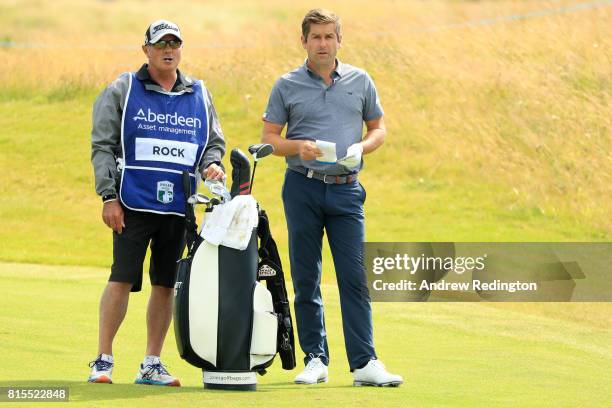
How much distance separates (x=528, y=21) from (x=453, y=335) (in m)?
14.5

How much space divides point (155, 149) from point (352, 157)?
949mm

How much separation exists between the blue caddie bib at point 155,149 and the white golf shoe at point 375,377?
1.16 m

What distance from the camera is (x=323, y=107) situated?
657 centimetres

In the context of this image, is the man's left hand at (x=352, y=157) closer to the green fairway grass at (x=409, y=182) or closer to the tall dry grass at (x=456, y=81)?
the green fairway grass at (x=409, y=182)

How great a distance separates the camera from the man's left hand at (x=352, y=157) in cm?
639

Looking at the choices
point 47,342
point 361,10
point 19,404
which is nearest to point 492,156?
point 361,10

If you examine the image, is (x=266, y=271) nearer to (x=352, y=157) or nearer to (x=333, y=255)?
(x=333, y=255)

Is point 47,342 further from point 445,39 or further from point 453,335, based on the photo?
point 445,39

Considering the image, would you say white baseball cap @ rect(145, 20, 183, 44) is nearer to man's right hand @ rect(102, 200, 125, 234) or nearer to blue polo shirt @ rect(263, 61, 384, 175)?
blue polo shirt @ rect(263, 61, 384, 175)

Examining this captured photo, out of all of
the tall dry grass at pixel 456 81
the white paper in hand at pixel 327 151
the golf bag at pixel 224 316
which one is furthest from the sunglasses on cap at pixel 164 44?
the tall dry grass at pixel 456 81

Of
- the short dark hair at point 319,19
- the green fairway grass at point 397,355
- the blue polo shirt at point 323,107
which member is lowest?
the green fairway grass at point 397,355

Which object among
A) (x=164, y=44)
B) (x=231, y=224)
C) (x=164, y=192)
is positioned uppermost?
(x=164, y=44)

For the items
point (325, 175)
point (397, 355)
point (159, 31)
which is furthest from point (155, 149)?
point (397, 355)

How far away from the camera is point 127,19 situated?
54.1m
